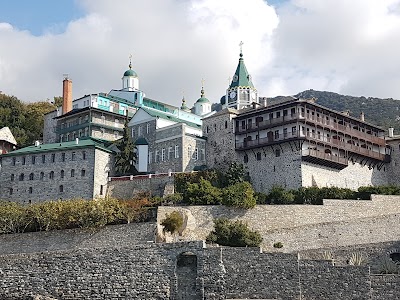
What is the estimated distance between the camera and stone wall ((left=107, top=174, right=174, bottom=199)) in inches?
2418

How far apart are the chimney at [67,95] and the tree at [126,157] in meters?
16.0

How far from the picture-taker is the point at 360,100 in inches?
5379

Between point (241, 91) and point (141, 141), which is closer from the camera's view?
point (141, 141)

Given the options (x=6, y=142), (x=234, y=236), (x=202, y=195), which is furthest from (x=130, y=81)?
(x=234, y=236)

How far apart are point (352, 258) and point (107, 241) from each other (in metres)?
18.6

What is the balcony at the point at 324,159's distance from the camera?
59781 mm

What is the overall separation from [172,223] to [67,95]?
3967cm

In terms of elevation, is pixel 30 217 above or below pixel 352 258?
above

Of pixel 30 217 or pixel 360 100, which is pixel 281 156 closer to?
pixel 30 217

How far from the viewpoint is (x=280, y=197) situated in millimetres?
53781

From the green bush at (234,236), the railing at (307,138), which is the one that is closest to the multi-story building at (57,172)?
the railing at (307,138)

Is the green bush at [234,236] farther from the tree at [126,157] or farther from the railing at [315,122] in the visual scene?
the tree at [126,157]

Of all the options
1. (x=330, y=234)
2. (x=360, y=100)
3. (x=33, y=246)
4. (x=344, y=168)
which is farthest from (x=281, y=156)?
A: (x=360, y=100)

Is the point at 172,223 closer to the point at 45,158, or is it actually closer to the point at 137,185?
the point at 137,185
